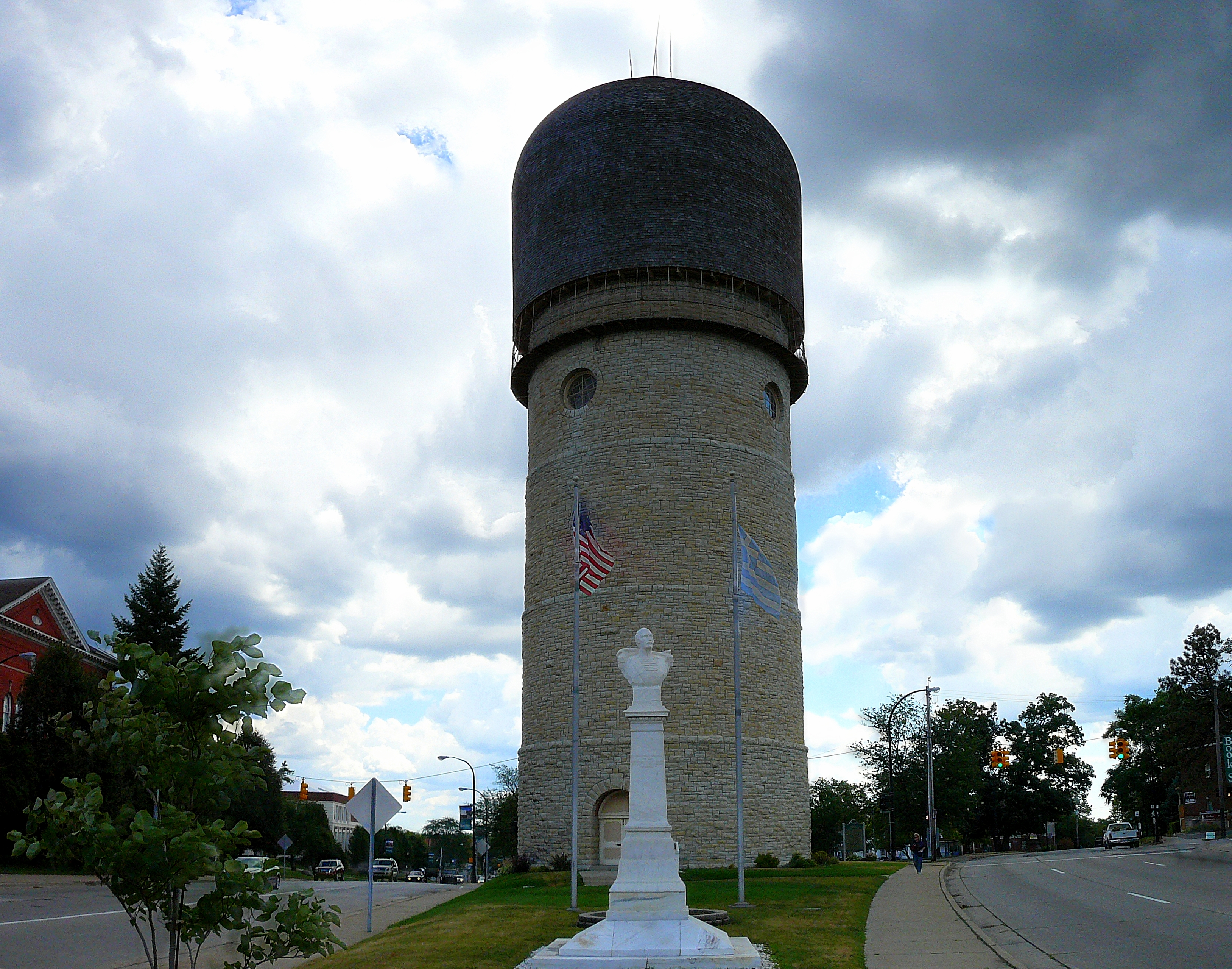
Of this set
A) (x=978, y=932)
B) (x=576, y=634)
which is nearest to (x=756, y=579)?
(x=576, y=634)

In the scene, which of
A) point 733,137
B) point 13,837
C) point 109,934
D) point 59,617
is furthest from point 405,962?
point 59,617

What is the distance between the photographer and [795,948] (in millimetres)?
14672

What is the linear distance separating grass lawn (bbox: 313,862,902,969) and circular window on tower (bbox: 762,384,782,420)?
13806mm

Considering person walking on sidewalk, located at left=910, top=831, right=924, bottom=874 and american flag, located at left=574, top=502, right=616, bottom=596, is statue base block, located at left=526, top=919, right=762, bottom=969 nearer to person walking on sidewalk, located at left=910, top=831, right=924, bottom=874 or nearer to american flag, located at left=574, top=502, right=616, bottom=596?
american flag, located at left=574, top=502, right=616, bottom=596

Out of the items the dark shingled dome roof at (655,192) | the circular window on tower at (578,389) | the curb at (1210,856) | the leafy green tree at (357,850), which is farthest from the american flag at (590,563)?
the leafy green tree at (357,850)

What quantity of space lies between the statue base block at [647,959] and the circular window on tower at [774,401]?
23.4m

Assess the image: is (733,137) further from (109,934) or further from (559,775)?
(109,934)

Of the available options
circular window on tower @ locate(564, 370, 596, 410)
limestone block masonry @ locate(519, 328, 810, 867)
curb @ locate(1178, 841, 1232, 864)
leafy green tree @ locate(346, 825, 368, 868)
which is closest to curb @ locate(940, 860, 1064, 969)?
limestone block masonry @ locate(519, 328, 810, 867)

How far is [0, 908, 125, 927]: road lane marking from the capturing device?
20.1m

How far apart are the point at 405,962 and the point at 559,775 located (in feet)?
54.6

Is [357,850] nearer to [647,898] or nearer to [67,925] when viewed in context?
[67,925]

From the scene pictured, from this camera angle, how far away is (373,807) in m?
18.6

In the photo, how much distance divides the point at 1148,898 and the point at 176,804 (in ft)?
66.2

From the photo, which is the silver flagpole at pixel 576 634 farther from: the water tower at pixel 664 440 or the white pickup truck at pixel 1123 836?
the white pickup truck at pixel 1123 836
